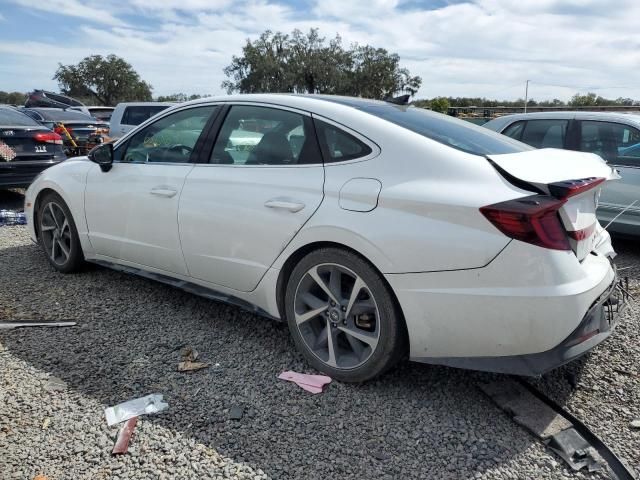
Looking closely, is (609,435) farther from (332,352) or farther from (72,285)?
(72,285)

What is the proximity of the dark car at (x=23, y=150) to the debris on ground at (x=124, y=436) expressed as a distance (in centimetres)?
648

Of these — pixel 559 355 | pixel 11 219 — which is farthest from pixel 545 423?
pixel 11 219

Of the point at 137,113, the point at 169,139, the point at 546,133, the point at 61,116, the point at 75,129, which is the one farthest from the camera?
the point at 61,116

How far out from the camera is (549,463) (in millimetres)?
2404

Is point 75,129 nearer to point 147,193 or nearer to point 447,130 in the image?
point 147,193

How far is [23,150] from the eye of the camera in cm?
809

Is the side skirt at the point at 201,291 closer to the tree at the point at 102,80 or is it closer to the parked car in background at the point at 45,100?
the parked car in background at the point at 45,100

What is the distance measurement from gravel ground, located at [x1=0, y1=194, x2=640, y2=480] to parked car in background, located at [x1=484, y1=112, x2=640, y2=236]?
6.79ft

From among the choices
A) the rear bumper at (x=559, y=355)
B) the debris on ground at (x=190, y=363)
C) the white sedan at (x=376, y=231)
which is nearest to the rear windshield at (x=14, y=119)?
the white sedan at (x=376, y=231)

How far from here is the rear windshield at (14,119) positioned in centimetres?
830

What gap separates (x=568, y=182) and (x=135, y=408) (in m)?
2.40

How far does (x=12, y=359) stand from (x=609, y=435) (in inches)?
132

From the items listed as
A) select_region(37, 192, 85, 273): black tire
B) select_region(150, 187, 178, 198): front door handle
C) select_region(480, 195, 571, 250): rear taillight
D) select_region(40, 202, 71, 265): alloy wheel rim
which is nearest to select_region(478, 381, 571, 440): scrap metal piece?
select_region(480, 195, 571, 250): rear taillight

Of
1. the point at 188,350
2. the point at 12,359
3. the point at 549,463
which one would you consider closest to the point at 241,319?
the point at 188,350
